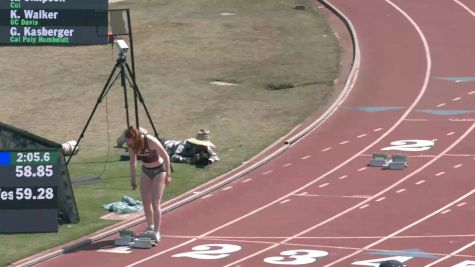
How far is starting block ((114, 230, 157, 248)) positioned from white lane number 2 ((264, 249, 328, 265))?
2211mm

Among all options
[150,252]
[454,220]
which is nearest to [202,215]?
[150,252]

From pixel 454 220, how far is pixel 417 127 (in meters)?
9.23

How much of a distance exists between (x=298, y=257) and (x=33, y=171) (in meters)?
4.70

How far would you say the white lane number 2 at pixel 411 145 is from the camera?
33188 mm

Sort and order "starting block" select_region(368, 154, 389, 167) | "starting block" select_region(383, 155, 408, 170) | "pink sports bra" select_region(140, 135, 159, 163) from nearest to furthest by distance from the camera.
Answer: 1. "pink sports bra" select_region(140, 135, 159, 163)
2. "starting block" select_region(383, 155, 408, 170)
3. "starting block" select_region(368, 154, 389, 167)

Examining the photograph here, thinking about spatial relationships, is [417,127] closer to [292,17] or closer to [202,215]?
[202,215]

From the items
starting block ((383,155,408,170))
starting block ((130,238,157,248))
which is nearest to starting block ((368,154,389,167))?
starting block ((383,155,408,170))

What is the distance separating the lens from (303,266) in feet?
77.0

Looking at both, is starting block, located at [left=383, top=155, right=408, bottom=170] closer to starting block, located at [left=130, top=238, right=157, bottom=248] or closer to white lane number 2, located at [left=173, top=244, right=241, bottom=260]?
white lane number 2, located at [left=173, top=244, right=241, bottom=260]

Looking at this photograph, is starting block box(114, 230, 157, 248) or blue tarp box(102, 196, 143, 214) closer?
starting block box(114, 230, 157, 248)

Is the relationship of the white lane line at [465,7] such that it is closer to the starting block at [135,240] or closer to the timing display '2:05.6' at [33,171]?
the starting block at [135,240]

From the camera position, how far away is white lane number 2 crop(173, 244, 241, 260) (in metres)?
24.2

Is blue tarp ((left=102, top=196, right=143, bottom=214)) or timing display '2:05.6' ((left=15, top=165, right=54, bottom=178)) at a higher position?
timing display '2:05.6' ((left=15, top=165, right=54, bottom=178))

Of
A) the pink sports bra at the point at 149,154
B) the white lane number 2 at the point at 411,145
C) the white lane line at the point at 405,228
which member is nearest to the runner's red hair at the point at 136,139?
the pink sports bra at the point at 149,154
